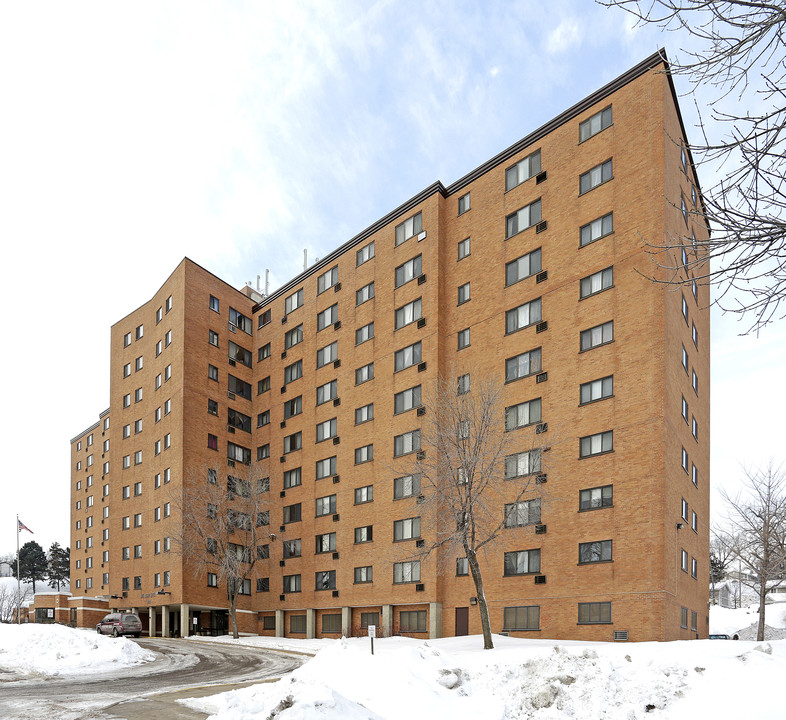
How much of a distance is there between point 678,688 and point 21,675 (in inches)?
928

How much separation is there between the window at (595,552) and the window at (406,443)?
13.4 metres

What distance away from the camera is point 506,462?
36750mm

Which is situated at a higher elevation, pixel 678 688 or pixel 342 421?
pixel 342 421

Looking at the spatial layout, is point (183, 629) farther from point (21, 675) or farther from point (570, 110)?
point (570, 110)

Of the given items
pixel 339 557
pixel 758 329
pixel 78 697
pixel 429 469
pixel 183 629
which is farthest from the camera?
pixel 183 629

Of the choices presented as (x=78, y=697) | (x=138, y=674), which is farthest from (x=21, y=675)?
(x=78, y=697)

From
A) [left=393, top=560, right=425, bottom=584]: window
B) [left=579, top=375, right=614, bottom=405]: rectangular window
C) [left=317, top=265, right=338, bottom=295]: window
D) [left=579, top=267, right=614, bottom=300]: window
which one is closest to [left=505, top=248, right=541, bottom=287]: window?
[left=579, top=267, right=614, bottom=300]: window

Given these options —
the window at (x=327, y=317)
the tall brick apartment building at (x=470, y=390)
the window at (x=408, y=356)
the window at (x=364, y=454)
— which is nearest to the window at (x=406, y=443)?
the tall brick apartment building at (x=470, y=390)

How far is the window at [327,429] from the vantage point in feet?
168

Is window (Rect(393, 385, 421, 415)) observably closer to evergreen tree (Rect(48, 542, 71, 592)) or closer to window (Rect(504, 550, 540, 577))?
window (Rect(504, 550, 540, 577))

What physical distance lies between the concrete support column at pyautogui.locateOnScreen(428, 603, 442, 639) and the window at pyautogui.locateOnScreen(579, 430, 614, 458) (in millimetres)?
13404

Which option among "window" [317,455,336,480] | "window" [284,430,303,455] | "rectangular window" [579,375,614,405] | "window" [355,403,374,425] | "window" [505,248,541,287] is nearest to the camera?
"rectangular window" [579,375,614,405]

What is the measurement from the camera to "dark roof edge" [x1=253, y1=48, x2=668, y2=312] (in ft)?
117

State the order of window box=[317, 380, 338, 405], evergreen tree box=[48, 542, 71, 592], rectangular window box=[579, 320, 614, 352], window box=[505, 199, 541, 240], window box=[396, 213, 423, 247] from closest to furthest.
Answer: rectangular window box=[579, 320, 614, 352] → window box=[505, 199, 541, 240] → window box=[396, 213, 423, 247] → window box=[317, 380, 338, 405] → evergreen tree box=[48, 542, 71, 592]
